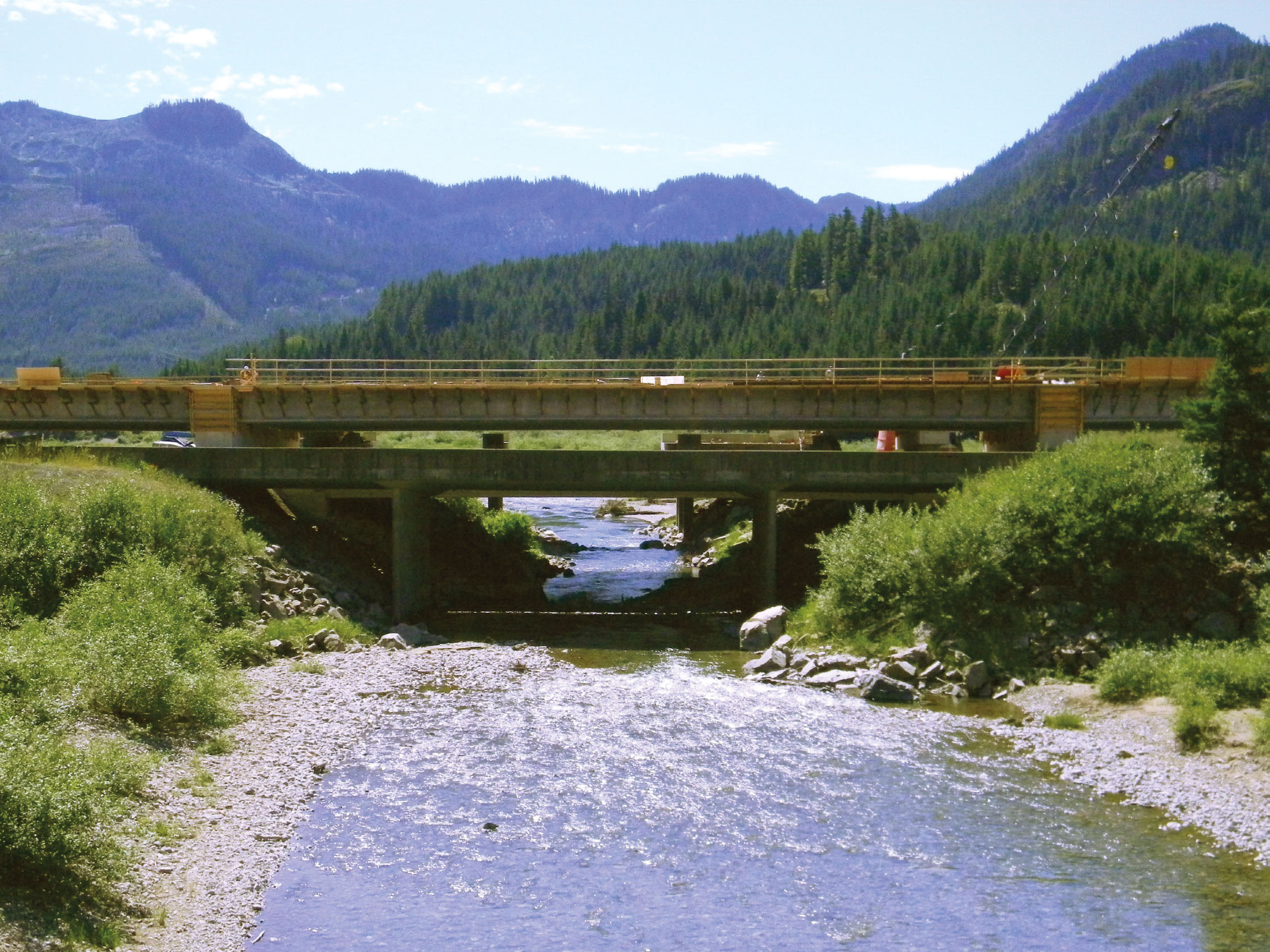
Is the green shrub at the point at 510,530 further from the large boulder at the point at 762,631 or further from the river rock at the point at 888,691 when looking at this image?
the river rock at the point at 888,691

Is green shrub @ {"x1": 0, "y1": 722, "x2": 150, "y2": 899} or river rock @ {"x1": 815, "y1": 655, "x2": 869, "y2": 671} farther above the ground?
green shrub @ {"x1": 0, "y1": 722, "x2": 150, "y2": 899}

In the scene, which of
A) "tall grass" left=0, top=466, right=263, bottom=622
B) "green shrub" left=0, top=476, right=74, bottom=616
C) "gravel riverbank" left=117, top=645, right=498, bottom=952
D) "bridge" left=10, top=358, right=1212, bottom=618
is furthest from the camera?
"bridge" left=10, top=358, right=1212, bottom=618

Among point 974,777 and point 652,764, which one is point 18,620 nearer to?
point 652,764

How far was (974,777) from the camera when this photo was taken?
2128 cm

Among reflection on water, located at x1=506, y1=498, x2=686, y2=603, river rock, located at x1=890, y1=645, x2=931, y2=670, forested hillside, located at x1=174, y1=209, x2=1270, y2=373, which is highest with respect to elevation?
forested hillside, located at x1=174, y1=209, x2=1270, y2=373

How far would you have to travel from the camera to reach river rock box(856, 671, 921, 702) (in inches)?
1062

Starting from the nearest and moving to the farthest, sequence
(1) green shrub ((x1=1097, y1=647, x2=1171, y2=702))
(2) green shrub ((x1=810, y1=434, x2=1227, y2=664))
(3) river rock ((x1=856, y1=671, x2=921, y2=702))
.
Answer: (1) green shrub ((x1=1097, y1=647, x2=1171, y2=702))
(3) river rock ((x1=856, y1=671, x2=921, y2=702))
(2) green shrub ((x1=810, y1=434, x2=1227, y2=664))

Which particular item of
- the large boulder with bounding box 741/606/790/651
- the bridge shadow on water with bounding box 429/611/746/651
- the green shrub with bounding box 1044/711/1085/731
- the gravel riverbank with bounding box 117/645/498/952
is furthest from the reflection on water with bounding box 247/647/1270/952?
the bridge shadow on water with bounding box 429/611/746/651

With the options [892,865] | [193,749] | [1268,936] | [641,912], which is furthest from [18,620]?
[1268,936]

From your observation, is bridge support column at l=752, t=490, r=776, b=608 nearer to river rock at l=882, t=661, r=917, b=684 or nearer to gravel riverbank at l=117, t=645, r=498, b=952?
river rock at l=882, t=661, r=917, b=684

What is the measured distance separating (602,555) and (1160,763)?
4029 cm

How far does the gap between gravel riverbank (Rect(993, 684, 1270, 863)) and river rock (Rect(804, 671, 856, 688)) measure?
415 centimetres

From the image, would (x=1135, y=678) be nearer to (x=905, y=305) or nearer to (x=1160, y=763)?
(x=1160, y=763)

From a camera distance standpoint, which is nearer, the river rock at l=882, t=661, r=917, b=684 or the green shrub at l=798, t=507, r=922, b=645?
the river rock at l=882, t=661, r=917, b=684
